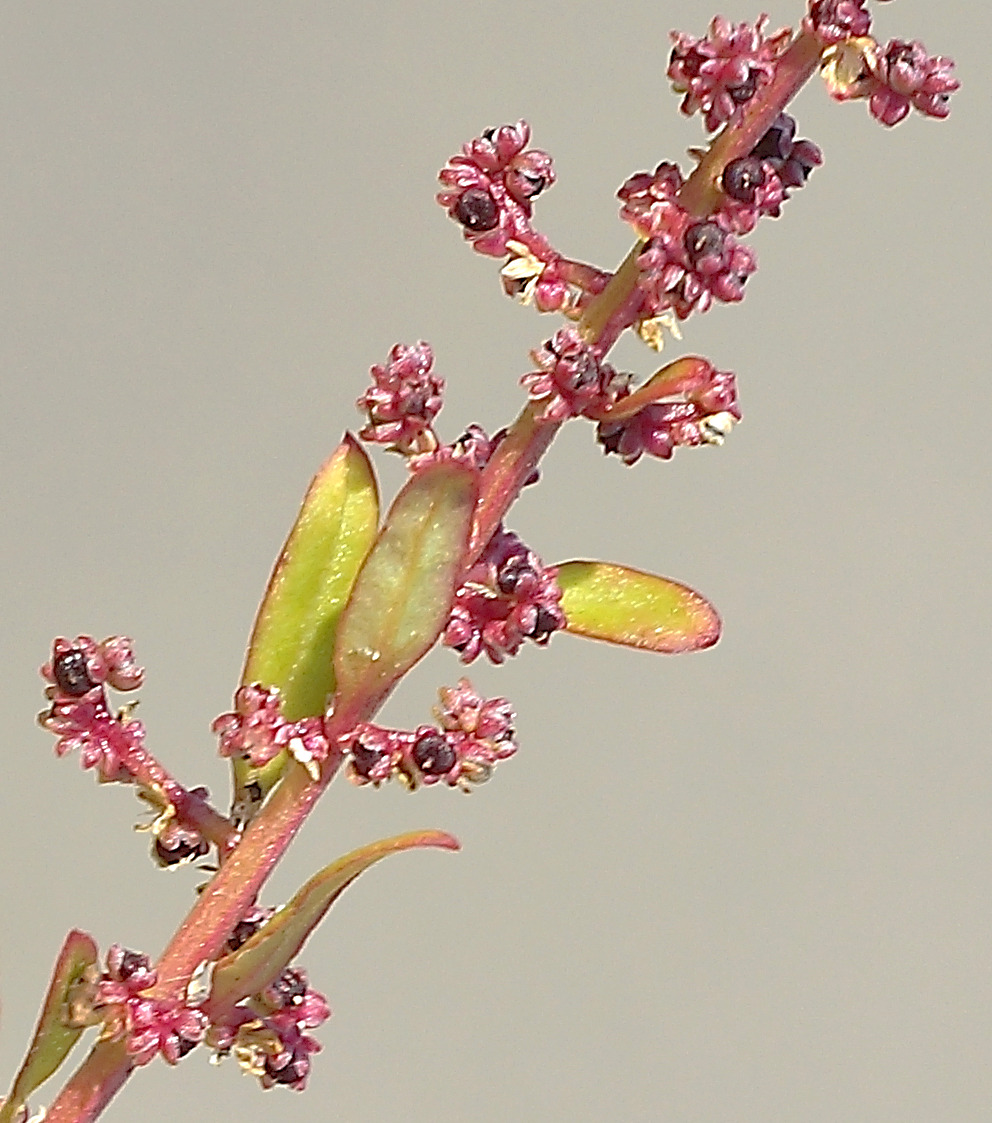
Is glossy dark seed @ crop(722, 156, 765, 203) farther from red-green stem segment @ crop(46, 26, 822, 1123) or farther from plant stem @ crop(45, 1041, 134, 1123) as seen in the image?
plant stem @ crop(45, 1041, 134, 1123)

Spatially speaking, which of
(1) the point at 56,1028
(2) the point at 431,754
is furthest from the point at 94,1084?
(2) the point at 431,754

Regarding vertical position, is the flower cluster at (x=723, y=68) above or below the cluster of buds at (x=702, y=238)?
above

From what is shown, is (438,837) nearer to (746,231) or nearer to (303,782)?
(303,782)

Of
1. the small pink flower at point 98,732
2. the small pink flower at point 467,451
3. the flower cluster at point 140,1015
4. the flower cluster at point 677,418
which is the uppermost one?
the flower cluster at point 677,418

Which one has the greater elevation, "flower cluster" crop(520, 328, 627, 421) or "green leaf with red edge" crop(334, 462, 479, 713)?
"flower cluster" crop(520, 328, 627, 421)

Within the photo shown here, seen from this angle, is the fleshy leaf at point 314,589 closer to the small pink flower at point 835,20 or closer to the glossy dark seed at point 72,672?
the glossy dark seed at point 72,672

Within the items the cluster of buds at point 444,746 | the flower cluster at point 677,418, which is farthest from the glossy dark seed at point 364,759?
the flower cluster at point 677,418

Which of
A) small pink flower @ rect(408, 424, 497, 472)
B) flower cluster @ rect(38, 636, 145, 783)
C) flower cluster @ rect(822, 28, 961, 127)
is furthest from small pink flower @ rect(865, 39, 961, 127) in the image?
flower cluster @ rect(38, 636, 145, 783)
